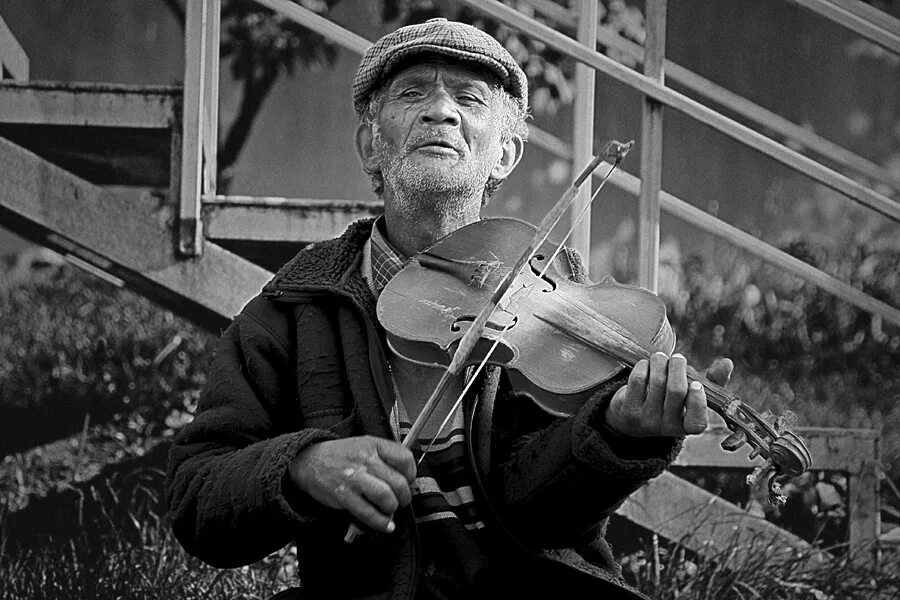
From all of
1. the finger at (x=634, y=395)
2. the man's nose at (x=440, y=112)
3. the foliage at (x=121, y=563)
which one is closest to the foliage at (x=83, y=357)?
the foliage at (x=121, y=563)

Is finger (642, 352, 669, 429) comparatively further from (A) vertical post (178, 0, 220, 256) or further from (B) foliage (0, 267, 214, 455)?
(B) foliage (0, 267, 214, 455)

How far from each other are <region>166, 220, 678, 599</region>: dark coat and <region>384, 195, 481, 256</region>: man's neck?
85 mm

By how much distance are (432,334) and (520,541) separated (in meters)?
0.33

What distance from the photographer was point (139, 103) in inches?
125

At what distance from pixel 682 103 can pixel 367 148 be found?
1.22 metres

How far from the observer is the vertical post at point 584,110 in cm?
322

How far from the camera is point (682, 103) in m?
3.17

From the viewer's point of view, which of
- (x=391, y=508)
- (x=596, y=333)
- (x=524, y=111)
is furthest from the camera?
(x=524, y=111)

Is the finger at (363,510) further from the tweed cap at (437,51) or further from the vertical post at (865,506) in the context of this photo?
the vertical post at (865,506)

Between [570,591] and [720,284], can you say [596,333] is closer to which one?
[570,591]

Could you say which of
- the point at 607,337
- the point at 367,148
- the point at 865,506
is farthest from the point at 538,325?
the point at 865,506

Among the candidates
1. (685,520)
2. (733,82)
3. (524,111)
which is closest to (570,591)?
(524,111)

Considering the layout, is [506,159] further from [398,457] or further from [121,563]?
[121,563]

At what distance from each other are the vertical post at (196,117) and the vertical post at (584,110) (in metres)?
0.91
